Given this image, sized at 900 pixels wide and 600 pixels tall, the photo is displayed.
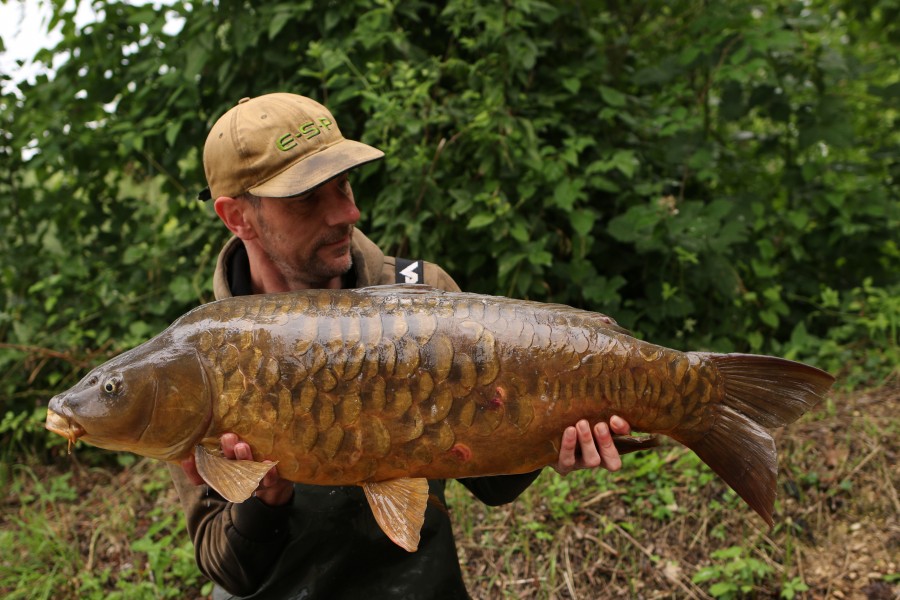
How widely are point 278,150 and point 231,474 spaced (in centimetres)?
64

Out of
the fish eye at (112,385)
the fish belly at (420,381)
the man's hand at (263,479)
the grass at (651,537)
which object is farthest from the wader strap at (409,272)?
the grass at (651,537)

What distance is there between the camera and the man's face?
1.64 meters

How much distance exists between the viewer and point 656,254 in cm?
326

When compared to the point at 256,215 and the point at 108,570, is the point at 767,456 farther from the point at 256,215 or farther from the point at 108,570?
the point at 108,570

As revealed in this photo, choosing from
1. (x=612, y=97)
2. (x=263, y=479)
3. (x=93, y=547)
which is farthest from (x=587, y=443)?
(x=93, y=547)

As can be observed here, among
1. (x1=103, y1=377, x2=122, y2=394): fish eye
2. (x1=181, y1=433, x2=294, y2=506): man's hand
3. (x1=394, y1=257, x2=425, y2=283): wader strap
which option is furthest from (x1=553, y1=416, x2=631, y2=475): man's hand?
(x1=103, y1=377, x2=122, y2=394): fish eye

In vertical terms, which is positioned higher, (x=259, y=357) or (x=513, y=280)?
(x=259, y=357)

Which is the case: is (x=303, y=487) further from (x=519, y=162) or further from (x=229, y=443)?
(x=519, y=162)

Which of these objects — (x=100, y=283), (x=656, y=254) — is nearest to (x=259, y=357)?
(x=656, y=254)

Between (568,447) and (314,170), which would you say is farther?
(314,170)

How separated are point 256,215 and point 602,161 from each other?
5.52ft

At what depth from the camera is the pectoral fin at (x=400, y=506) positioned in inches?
52.2

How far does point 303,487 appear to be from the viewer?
167 cm

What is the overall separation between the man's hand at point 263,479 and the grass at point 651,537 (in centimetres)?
134
